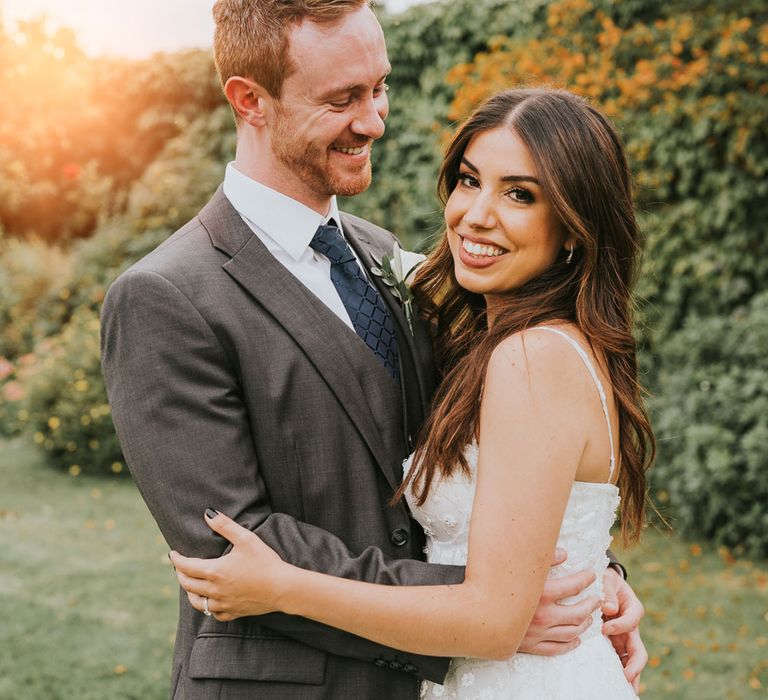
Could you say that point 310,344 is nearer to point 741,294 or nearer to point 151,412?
point 151,412

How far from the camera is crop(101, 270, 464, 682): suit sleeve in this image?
6.16 feet

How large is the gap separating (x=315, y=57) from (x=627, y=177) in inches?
31.9

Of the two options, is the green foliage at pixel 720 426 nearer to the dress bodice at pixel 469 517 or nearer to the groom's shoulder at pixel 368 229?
the groom's shoulder at pixel 368 229

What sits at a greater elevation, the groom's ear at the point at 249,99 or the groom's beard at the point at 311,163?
the groom's ear at the point at 249,99

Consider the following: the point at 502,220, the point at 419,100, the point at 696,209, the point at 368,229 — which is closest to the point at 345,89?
the point at 502,220

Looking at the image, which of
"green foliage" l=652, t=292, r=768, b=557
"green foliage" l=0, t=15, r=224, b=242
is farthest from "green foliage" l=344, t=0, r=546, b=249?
"green foliage" l=0, t=15, r=224, b=242

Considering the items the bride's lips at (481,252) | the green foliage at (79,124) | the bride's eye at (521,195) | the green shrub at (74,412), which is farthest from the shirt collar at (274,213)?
the green foliage at (79,124)

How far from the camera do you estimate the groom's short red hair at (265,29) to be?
84.7 inches

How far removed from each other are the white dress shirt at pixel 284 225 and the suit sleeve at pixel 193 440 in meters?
0.37

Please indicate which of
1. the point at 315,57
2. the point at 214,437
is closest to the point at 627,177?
the point at 315,57

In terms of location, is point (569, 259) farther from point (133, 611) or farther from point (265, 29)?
point (133, 611)

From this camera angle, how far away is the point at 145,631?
17.0 ft

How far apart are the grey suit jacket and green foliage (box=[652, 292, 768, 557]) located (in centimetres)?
393

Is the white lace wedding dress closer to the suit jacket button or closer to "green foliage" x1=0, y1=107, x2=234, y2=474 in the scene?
the suit jacket button
